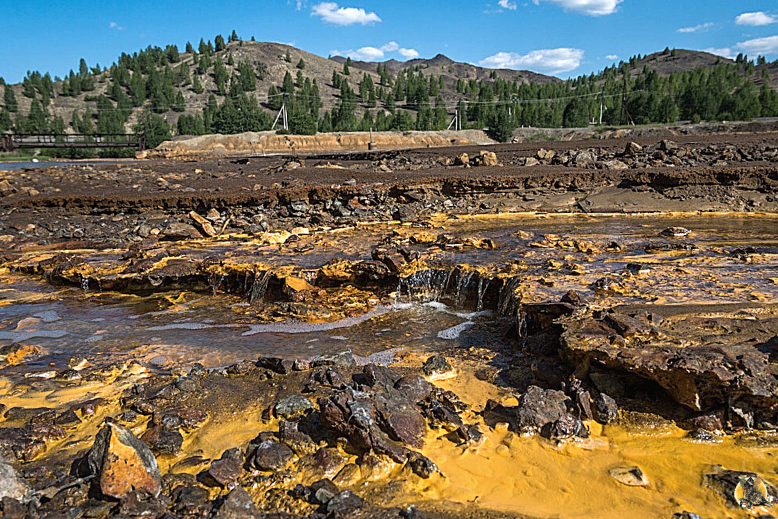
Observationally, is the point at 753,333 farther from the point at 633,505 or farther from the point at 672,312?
the point at 633,505

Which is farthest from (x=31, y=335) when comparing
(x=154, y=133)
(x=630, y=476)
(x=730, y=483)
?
(x=154, y=133)

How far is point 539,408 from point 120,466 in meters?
3.35

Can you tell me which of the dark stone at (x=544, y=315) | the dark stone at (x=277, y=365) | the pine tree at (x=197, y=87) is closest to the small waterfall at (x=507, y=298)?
the dark stone at (x=544, y=315)

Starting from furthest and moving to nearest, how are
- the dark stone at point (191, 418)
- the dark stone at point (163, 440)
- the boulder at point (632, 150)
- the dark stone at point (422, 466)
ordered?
the boulder at point (632, 150), the dark stone at point (191, 418), the dark stone at point (163, 440), the dark stone at point (422, 466)

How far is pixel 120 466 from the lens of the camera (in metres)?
3.50

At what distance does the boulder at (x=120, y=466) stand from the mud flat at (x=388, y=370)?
0.02 m

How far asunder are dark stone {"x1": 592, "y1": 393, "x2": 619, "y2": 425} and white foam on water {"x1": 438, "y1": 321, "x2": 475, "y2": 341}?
2.74 meters

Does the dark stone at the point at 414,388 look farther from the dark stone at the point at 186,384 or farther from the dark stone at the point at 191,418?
the dark stone at the point at 186,384

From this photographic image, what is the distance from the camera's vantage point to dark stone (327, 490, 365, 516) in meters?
3.31

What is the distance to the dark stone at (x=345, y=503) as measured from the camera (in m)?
3.31

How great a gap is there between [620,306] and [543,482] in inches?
118

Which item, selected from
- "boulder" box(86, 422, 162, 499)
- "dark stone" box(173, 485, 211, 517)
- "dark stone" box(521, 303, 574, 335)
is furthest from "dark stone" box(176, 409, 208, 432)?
"dark stone" box(521, 303, 574, 335)

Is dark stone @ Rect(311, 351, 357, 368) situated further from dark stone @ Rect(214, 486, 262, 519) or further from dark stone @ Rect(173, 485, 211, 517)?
dark stone @ Rect(214, 486, 262, 519)

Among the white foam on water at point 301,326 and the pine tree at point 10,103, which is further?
the pine tree at point 10,103
